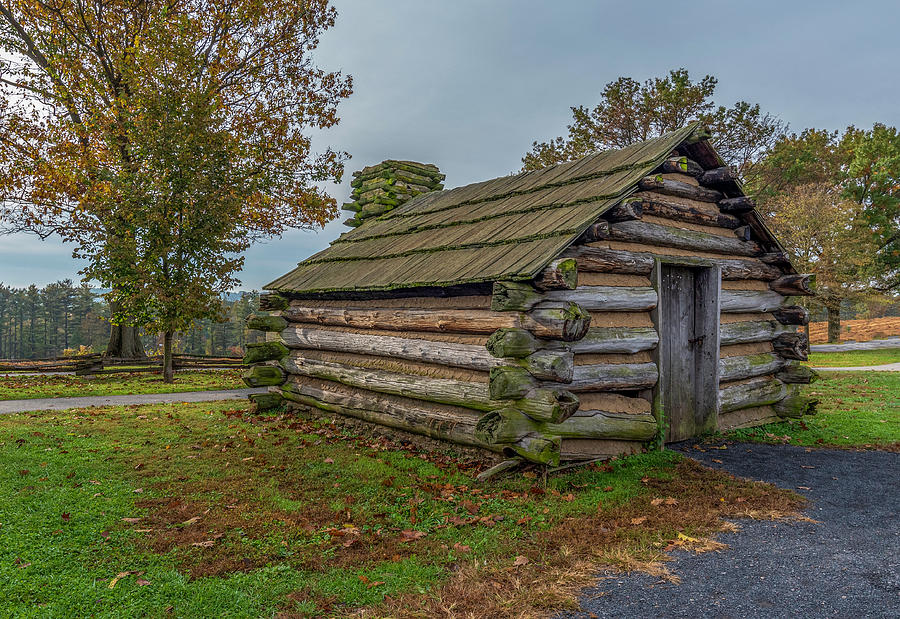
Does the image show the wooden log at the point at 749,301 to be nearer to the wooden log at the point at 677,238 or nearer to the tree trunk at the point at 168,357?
the wooden log at the point at 677,238

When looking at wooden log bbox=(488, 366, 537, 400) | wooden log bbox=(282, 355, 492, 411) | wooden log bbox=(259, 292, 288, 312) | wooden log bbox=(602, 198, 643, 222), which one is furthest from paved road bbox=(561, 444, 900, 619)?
wooden log bbox=(259, 292, 288, 312)

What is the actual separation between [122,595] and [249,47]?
2293 cm

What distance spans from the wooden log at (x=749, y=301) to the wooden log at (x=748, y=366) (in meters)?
0.78

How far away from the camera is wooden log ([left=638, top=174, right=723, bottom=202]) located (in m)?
7.63

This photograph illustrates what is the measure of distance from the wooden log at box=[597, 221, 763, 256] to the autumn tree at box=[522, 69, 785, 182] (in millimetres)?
17880

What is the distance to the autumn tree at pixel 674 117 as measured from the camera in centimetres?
2483

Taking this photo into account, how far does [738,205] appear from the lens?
888cm

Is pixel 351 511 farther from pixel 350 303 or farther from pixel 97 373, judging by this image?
pixel 97 373

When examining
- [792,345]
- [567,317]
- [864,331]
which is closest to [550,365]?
[567,317]

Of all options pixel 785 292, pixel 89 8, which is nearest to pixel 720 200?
pixel 785 292

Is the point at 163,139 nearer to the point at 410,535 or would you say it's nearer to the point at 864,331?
the point at 410,535

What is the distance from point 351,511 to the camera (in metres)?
5.52

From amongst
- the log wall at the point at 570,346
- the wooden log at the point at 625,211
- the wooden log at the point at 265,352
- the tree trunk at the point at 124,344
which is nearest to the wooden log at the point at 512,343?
the log wall at the point at 570,346

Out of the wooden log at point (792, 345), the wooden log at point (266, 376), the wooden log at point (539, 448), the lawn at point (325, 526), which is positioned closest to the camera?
the lawn at point (325, 526)
